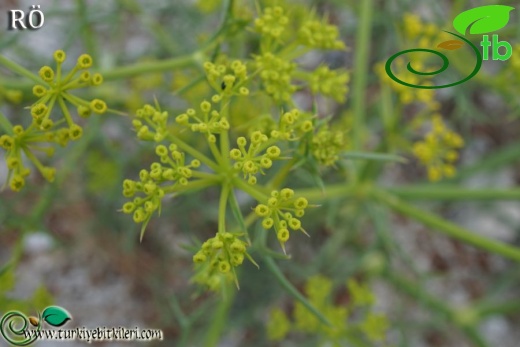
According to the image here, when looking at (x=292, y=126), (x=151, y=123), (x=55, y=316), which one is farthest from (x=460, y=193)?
(x=55, y=316)

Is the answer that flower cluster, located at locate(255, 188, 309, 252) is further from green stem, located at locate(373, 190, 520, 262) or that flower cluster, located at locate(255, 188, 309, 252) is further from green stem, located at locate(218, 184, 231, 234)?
green stem, located at locate(373, 190, 520, 262)

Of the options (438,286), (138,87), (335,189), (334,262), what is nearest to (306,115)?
(335,189)

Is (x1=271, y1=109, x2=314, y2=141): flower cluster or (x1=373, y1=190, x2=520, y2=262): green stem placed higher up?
(x1=271, y1=109, x2=314, y2=141): flower cluster

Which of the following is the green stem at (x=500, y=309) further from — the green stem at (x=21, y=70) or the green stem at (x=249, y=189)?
the green stem at (x=21, y=70)

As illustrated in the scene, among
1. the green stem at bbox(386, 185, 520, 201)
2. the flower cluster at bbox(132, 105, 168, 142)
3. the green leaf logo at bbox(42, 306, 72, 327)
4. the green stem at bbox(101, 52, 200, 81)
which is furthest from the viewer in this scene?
the green stem at bbox(386, 185, 520, 201)

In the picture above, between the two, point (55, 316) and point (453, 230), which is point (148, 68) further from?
point (453, 230)

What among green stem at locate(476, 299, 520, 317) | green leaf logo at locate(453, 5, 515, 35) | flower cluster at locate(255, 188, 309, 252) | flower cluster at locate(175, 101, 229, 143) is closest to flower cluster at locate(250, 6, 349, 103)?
flower cluster at locate(175, 101, 229, 143)

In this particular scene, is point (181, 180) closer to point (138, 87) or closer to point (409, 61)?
point (409, 61)
